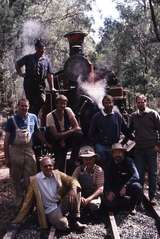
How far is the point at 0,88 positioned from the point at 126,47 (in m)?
25.2

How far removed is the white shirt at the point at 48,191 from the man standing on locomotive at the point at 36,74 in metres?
3.23

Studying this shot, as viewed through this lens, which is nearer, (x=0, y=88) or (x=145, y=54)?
(x=0, y=88)

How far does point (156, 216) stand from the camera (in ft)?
23.0

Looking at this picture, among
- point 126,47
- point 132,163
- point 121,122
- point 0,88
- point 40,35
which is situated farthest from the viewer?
point 126,47

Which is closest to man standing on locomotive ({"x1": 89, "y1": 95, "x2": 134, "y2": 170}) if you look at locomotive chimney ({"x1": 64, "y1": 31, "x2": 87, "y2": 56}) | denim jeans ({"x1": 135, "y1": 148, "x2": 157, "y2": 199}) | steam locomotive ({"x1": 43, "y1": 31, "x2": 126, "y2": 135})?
denim jeans ({"x1": 135, "y1": 148, "x2": 157, "y2": 199})

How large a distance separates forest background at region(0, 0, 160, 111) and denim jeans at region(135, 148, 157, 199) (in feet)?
18.7

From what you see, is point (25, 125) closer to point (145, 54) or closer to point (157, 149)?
point (157, 149)

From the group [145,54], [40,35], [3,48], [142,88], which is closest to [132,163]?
[3,48]

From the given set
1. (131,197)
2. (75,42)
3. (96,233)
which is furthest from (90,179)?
(75,42)

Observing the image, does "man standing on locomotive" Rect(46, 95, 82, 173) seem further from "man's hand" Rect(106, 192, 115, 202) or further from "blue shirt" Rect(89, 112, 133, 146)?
"man's hand" Rect(106, 192, 115, 202)

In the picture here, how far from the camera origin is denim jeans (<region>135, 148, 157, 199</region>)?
7801 mm

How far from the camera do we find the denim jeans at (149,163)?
25.6 ft

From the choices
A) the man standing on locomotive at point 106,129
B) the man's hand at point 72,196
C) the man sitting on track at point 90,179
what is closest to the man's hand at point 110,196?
the man sitting on track at point 90,179

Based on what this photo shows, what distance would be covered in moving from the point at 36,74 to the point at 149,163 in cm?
305
